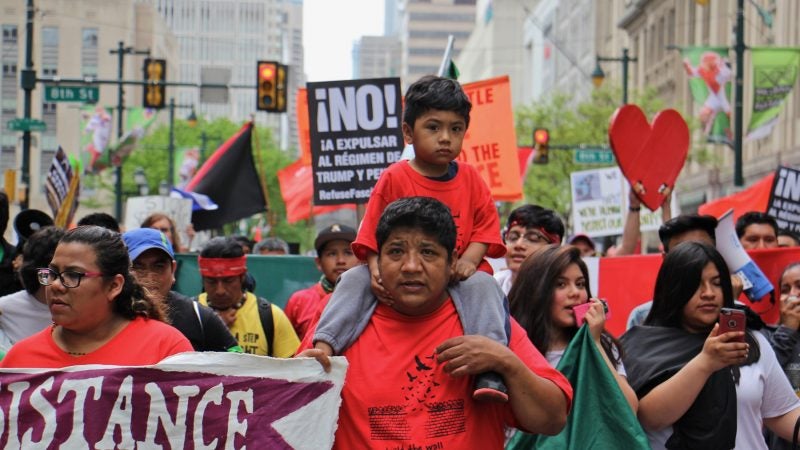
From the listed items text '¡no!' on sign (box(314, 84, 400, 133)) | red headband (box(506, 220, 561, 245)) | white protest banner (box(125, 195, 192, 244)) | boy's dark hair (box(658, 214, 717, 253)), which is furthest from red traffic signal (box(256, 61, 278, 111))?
boy's dark hair (box(658, 214, 717, 253))

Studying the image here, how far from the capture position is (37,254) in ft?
18.8

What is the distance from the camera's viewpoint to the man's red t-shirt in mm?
3758

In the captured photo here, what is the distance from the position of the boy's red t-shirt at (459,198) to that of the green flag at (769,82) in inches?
739

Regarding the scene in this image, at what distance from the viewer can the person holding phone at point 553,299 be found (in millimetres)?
5281

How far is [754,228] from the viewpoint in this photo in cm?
854

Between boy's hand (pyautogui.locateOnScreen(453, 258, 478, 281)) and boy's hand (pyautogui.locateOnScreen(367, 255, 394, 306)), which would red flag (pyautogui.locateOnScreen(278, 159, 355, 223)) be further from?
boy's hand (pyautogui.locateOnScreen(367, 255, 394, 306))

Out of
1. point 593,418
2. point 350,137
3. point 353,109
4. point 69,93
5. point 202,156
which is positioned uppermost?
point 202,156

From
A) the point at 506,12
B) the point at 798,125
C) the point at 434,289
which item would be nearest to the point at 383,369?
the point at 434,289

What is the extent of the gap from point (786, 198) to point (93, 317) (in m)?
7.47

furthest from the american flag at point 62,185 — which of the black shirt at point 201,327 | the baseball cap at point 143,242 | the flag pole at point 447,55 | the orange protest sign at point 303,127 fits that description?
the black shirt at point 201,327

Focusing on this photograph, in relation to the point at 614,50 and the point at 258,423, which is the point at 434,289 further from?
the point at 614,50

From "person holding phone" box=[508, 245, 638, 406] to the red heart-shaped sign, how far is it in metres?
4.03

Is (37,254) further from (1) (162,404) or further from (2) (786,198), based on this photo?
(2) (786,198)

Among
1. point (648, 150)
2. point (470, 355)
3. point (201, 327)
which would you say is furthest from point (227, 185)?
point (470, 355)
